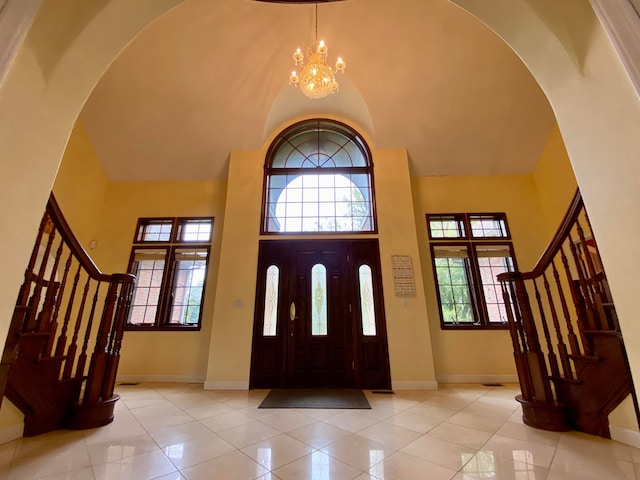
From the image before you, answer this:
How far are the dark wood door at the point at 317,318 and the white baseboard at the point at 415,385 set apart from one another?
0.11 meters

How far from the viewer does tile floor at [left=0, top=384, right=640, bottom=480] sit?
1395 millimetres

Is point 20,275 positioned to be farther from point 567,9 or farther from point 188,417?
point 567,9

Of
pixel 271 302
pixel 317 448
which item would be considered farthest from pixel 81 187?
pixel 317 448

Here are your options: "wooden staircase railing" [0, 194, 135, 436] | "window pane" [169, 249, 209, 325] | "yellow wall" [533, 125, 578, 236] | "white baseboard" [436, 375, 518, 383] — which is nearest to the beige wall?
"white baseboard" [436, 375, 518, 383]

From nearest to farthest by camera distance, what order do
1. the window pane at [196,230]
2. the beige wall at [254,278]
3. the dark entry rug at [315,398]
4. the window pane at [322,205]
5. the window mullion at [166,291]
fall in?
the dark entry rug at [315,398], the beige wall at [254,278], the window mullion at [166,291], the window pane at [322,205], the window pane at [196,230]

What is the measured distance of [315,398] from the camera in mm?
2906

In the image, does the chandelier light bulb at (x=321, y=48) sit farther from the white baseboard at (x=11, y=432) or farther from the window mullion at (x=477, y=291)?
the white baseboard at (x=11, y=432)

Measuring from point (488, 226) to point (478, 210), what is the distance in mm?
310

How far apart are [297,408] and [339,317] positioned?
1.38m

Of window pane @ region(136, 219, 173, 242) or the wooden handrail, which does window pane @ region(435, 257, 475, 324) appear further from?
window pane @ region(136, 219, 173, 242)

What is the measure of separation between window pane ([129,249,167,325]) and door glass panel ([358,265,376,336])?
3.16 meters

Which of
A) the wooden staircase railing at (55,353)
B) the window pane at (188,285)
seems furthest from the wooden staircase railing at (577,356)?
the window pane at (188,285)

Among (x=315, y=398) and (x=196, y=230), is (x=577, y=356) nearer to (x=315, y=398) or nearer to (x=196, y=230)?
(x=315, y=398)

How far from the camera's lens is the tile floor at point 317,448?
139 centimetres
